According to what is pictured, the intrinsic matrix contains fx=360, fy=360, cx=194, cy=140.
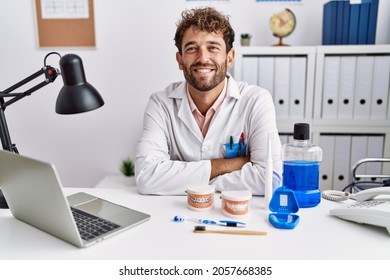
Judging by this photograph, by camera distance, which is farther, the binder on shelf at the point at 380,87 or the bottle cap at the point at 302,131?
the binder on shelf at the point at 380,87

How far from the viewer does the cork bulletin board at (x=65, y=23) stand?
2217 mm

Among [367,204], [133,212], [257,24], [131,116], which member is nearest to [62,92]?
[133,212]

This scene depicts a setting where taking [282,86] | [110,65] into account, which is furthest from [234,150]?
[110,65]

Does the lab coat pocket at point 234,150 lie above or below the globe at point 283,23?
below

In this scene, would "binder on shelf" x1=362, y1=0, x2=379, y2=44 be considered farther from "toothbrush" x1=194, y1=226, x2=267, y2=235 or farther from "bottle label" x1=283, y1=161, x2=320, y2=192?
"toothbrush" x1=194, y1=226, x2=267, y2=235

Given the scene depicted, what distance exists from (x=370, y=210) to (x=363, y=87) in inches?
48.5

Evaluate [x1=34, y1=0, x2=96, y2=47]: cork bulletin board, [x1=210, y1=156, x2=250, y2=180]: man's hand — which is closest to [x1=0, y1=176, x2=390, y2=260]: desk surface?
[x1=210, y1=156, x2=250, y2=180]: man's hand

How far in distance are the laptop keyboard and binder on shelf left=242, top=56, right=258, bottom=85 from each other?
128cm

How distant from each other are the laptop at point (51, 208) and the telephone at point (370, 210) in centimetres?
53

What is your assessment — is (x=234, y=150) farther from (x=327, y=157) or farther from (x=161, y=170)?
(x=327, y=157)

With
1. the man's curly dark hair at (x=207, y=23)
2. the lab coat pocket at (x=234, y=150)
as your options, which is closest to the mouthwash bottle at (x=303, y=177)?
the lab coat pocket at (x=234, y=150)

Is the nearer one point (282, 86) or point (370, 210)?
point (370, 210)

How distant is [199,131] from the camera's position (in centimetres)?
152

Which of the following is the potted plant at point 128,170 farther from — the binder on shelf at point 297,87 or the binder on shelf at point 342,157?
the binder on shelf at point 342,157
